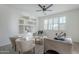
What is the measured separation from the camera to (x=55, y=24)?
1.96 meters

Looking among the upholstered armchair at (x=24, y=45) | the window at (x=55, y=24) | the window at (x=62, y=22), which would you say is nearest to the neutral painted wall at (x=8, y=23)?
the upholstered armchair at (x=24, y=45)

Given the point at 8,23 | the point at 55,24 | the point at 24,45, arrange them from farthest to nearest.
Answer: the point at 24,45
the point at 55,24
the point at 8,23

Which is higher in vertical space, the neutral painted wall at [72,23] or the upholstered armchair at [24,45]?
the neutral painted wall at [72,23]

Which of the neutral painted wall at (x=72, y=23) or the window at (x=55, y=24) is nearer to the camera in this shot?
the neutral painted wall at (x=72, y=23)

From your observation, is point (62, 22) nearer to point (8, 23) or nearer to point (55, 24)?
point (55, 24)

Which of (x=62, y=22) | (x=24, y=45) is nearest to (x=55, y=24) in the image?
(x=62, y=22)

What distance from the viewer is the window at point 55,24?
189cm

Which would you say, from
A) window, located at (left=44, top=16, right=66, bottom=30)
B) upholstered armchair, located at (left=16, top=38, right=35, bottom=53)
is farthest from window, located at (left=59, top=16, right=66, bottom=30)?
upholstered armchair, located at (left=16, top=38, right=35, bottom=53)

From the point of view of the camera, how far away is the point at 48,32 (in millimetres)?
1999

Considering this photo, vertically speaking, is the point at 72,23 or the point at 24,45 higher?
the point at 72,23

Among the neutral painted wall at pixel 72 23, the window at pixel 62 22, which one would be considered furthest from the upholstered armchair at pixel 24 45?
the window at pixel 62 22

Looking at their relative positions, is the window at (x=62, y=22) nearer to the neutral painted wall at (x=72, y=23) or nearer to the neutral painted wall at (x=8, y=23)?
the neutral painted wall at (x=72, y=23)

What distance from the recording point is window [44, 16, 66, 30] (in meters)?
1.89
